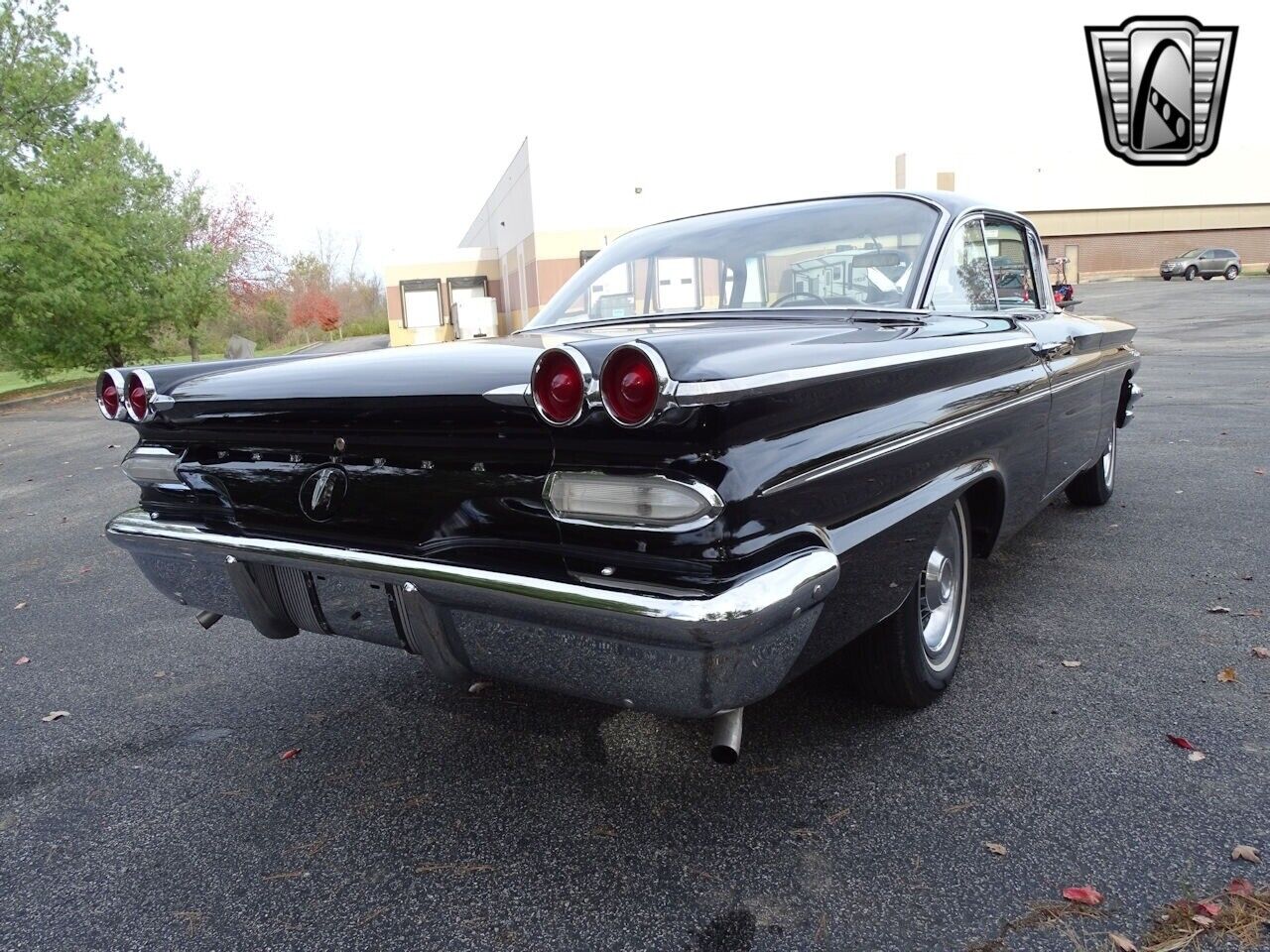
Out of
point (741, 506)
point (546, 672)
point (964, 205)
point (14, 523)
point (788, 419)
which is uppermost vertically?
point (964, 205)

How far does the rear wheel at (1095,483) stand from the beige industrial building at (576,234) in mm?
12878

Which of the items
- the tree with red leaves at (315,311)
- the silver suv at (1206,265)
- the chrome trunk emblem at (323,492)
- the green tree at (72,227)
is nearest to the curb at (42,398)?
the green tree at (72,227)

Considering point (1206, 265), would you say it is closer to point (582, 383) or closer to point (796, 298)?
point (796, 298)

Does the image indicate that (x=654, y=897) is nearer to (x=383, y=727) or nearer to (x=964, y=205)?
(x=383, y=727)

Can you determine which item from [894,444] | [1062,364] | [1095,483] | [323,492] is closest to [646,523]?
[894,444]

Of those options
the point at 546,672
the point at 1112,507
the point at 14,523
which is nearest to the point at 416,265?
the point at 14,523

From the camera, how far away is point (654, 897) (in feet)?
6.55

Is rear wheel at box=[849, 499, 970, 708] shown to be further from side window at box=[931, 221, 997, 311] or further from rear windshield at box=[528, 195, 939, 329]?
rear windshield at box=[528, 195, 939, 329]

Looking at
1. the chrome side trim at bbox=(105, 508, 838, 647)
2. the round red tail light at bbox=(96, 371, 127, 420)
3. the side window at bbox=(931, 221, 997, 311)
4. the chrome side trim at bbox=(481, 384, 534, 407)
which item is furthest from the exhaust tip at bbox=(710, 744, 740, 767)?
the round red tail light at bbox=(96, 371, 127, 420)

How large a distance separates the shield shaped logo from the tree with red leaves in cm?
4854

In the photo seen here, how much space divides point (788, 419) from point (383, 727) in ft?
5.94

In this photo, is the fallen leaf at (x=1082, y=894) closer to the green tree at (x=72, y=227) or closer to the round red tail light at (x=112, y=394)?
the round red tail light at (x=112, y=394)

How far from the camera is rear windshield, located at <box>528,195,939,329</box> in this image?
9.57 ft

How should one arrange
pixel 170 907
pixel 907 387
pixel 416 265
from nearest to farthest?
pixel 170 907 < pixel 907 387 < pixel 416 265
